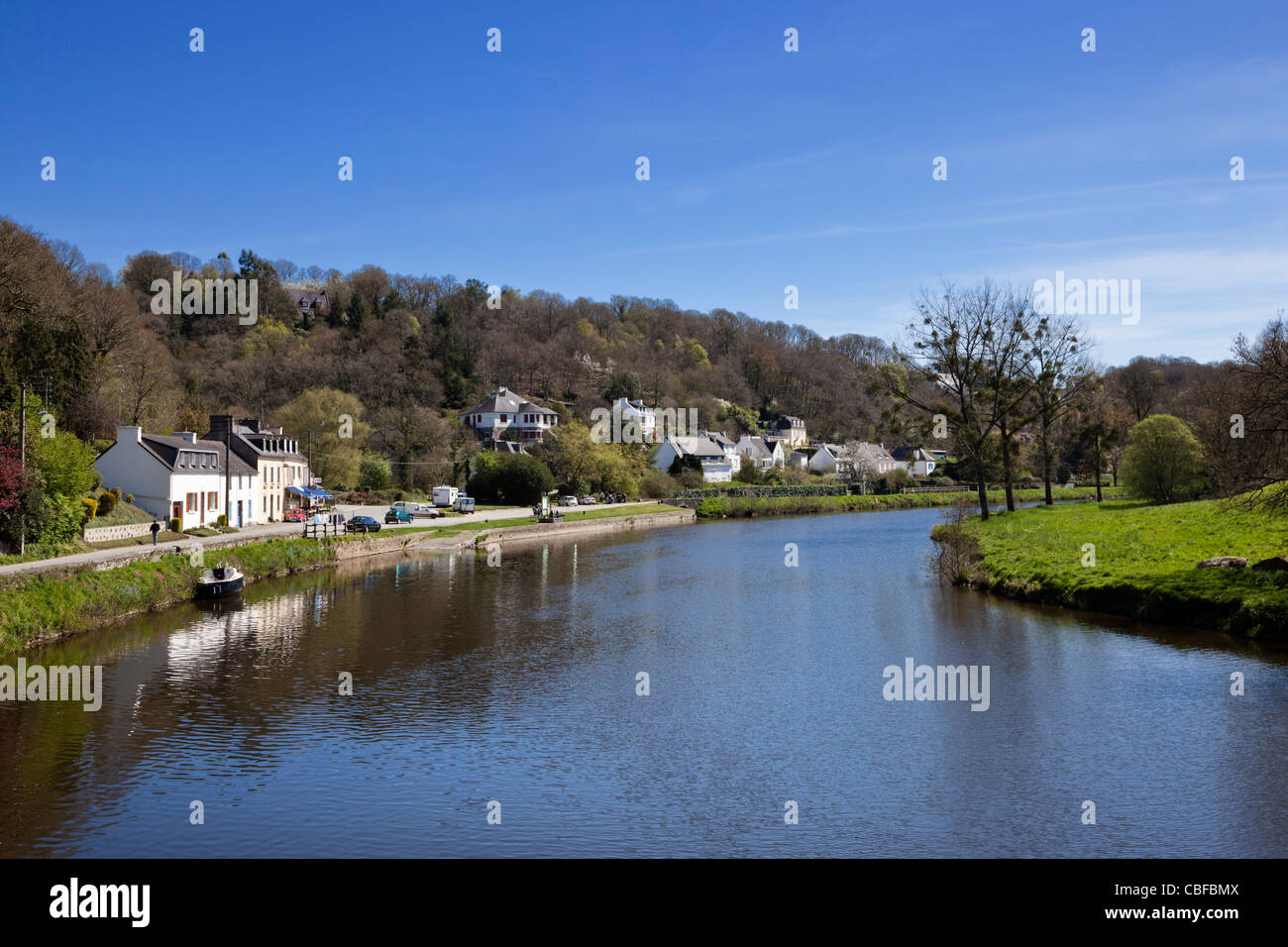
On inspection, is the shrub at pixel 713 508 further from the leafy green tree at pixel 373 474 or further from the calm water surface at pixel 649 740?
the calm water surface at pixel 649 740

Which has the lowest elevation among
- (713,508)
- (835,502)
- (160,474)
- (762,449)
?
(713,508)

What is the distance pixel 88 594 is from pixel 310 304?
356ft

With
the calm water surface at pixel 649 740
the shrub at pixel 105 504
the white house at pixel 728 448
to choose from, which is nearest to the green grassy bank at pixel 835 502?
the white house at pixel 728 448

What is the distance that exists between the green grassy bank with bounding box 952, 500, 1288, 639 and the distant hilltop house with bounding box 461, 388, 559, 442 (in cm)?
7098

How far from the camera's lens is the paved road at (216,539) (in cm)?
2750

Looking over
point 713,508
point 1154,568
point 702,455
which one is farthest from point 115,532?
point 702,455

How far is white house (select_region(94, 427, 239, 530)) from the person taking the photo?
1657 inches

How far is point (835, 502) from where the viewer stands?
88438 mm

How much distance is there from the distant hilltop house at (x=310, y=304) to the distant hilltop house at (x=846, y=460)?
66.0 m

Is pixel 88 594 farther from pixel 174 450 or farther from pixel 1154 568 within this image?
pixel 1154 568

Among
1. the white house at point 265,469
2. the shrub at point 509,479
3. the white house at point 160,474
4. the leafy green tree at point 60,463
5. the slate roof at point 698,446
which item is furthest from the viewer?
the slate roof at point 698,446

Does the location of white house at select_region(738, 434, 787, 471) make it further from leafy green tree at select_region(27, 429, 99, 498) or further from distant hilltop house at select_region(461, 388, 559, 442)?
leafy green tree at select_region(27, 429, 99, 498)
